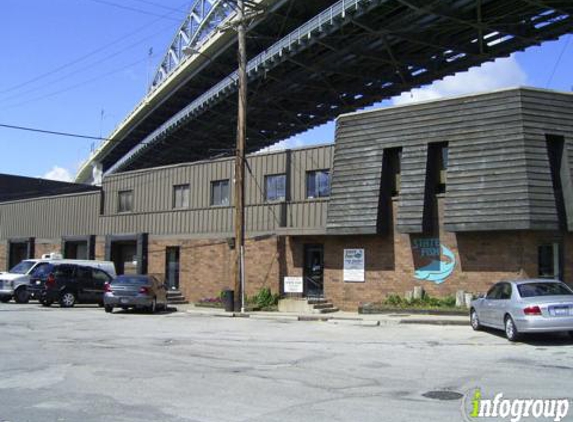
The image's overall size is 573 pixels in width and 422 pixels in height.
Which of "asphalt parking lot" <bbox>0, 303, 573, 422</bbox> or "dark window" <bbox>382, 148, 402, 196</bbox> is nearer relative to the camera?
"asphalt parking lot" <bbox>0, 303, 573, 422</bbox>

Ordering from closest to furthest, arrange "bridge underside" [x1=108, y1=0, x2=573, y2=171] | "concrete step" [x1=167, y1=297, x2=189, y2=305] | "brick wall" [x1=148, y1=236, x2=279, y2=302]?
"brick wall" [x1=148, y1=236, x2=279, y2=302]
"concrete step" [x1=167, y1=297, x2=189, y2=305]
"bridge underside" [x1=108, y1=0, x2=573, y2=171]

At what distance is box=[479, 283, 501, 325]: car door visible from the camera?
15756 mm

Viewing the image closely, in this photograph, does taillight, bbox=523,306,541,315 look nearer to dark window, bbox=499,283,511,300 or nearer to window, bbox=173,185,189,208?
dark window, bbox=499,283,511,300

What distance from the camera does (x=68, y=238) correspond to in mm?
37344

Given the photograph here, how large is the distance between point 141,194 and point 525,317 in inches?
940

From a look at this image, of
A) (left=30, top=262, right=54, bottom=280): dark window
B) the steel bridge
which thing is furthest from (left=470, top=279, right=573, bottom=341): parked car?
(left=30, top=262, right=54, bottom=280): dark window

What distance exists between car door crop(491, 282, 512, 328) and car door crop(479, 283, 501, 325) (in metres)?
0.07

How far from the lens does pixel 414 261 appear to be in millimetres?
22922

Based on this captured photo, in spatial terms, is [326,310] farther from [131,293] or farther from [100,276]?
[100,276]

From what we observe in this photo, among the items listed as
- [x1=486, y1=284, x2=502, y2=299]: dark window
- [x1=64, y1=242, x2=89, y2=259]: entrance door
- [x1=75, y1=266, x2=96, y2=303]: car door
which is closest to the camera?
[x1=486, y1=284, x2=502, y2=299]: dark window

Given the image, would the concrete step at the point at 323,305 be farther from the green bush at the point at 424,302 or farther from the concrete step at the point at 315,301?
the green bush at the point at 424,302

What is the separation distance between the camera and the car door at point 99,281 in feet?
89.9

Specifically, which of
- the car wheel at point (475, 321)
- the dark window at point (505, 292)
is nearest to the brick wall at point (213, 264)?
the car wheel at point (475, 321)

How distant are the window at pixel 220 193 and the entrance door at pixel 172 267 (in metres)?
3.35
